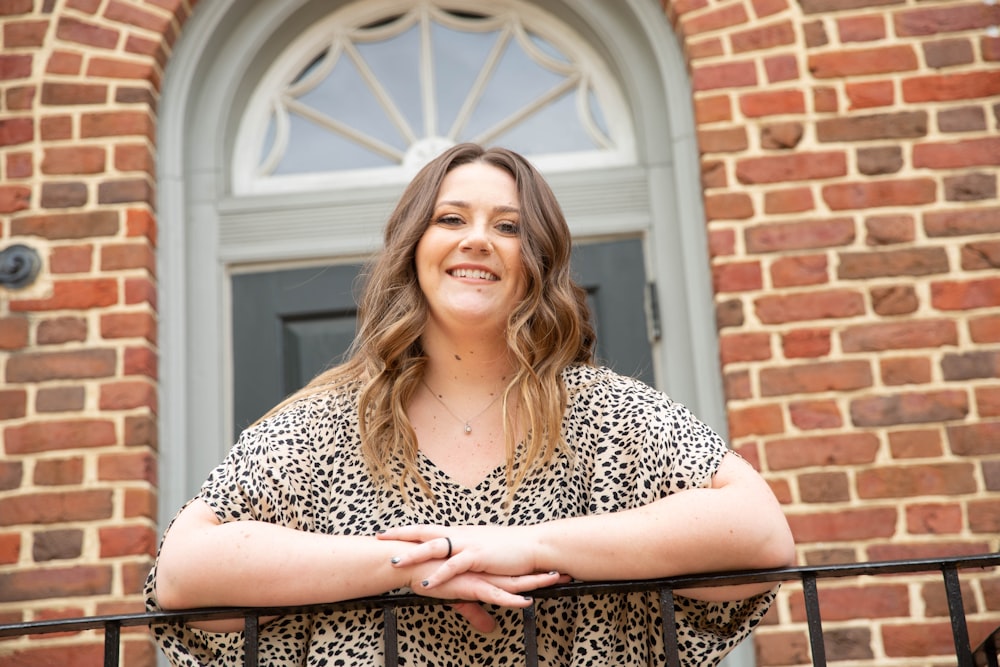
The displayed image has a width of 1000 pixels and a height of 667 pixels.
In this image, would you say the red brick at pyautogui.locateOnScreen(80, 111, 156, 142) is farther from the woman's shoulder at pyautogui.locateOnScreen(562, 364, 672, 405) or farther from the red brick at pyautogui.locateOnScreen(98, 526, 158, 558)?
the woman's shoulder at pyautogui.locateOnScreen(562, 364, 672, 405)

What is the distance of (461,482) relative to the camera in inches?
81.6

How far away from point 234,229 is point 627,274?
130 cm

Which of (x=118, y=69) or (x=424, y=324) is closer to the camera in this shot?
(x=424, y=324)

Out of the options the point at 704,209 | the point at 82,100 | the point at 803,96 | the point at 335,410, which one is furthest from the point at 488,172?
the point at 82,100

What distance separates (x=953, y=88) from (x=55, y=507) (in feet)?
9.66

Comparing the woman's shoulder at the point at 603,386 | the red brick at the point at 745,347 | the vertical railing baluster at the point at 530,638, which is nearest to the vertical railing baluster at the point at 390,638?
the vertical railing baluster at the point at 530,638

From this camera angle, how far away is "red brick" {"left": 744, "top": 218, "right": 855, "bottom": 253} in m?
3.43

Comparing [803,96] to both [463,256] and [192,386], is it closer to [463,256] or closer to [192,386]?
[463,256]

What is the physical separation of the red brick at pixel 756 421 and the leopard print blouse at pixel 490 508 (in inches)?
50.4

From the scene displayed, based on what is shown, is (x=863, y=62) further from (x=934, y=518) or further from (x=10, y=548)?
(x=10, y=548)

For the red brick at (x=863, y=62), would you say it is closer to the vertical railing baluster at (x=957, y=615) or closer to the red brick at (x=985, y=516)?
the red brick at (x=985, y=516)

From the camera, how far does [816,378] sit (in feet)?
11.0

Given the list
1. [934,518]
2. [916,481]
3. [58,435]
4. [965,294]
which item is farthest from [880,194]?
[58,435]

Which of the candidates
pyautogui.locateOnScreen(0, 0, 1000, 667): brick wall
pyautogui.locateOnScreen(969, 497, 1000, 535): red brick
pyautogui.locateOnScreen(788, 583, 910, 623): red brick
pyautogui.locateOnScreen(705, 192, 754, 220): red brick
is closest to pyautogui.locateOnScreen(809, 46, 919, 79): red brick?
pyautogui.locateOnScreen(0, 0, 1000, 667): brick wall
